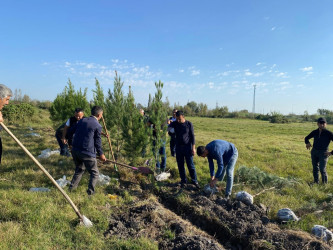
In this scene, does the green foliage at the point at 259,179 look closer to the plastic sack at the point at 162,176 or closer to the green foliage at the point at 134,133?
the plastic sack at the point at 162,176

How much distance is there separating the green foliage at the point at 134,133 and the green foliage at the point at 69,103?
12.6 ft

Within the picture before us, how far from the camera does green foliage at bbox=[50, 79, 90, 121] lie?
375 inches

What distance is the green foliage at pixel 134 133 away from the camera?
5.84m

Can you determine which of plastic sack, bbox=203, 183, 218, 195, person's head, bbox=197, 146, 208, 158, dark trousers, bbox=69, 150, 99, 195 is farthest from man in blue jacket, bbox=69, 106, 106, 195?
plastic sack, bbox=203, 183, 218, 195

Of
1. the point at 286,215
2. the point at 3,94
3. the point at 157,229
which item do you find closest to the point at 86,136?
the point at 3,94

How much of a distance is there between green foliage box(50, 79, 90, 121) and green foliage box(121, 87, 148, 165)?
12.6ft

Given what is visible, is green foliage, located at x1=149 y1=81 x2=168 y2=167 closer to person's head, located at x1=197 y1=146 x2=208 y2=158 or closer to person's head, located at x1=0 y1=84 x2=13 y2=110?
person's head, located at x1=197 y1=146 x2=208 y2=158

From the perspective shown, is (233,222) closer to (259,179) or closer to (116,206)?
(116,206)

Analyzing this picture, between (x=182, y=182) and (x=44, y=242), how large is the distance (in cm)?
344

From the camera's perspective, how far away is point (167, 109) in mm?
5707

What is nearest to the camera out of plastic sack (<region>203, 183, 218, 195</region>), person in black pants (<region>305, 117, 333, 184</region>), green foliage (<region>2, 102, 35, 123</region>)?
plastic sack (<region>203, 183, 218, 195</region>)

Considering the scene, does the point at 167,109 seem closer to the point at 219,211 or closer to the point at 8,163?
the point at 219,211

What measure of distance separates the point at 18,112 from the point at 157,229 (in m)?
18.3

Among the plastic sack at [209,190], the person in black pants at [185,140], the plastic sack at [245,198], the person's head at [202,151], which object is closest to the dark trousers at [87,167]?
the person in black pants at [185,140]
